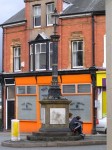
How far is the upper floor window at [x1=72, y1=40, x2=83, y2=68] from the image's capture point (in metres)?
37.3

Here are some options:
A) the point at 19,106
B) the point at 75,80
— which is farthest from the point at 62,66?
the point at 19,106

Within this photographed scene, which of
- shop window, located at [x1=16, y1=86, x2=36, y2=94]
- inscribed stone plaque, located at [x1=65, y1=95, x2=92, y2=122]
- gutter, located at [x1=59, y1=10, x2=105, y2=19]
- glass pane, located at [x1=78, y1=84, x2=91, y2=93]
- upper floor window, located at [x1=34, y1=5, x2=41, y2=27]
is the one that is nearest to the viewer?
gutter, located at [x1=59, y1=10, x2=105, y2=19]

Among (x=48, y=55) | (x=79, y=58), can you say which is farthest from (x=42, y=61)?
(x=79, y=58)

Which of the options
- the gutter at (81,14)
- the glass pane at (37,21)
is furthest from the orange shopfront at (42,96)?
the gutter at (81,14)

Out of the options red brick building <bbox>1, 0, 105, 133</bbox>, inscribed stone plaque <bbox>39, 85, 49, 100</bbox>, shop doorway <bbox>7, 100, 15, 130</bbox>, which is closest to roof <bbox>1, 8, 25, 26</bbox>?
red brick building <bbox>1, 0, 105, 133</bbox>

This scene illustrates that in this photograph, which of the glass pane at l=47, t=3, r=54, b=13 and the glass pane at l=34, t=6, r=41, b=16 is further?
the glass pane at l=34, t=6, r=41, b=16

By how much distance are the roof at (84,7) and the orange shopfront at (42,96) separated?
4.72 metres

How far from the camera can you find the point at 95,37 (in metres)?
36.3

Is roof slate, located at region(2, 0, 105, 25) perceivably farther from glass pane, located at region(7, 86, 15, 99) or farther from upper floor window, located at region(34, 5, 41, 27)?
glass pane, located at region(7, 86, 15, 99)

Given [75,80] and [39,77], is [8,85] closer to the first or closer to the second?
[39,77]

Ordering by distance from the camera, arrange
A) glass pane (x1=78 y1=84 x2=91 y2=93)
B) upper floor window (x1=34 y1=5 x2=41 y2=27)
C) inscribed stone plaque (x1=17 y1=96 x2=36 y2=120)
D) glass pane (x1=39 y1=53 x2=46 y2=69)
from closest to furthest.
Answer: glass pane (x1=78 y1=84 x2=91 y2=93)
glass pane (x1=39 y1=53 x2=46 y2=69)
inscribed stone plaque (x1=17 y1=96 x2=36 y2=120)
upper floor window (x1=34 y1=5 x2=41 y2=27)

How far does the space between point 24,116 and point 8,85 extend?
3198mm

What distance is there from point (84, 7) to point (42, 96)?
7504 millimetres

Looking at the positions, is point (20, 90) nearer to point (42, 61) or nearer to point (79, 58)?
point (42, 61)
